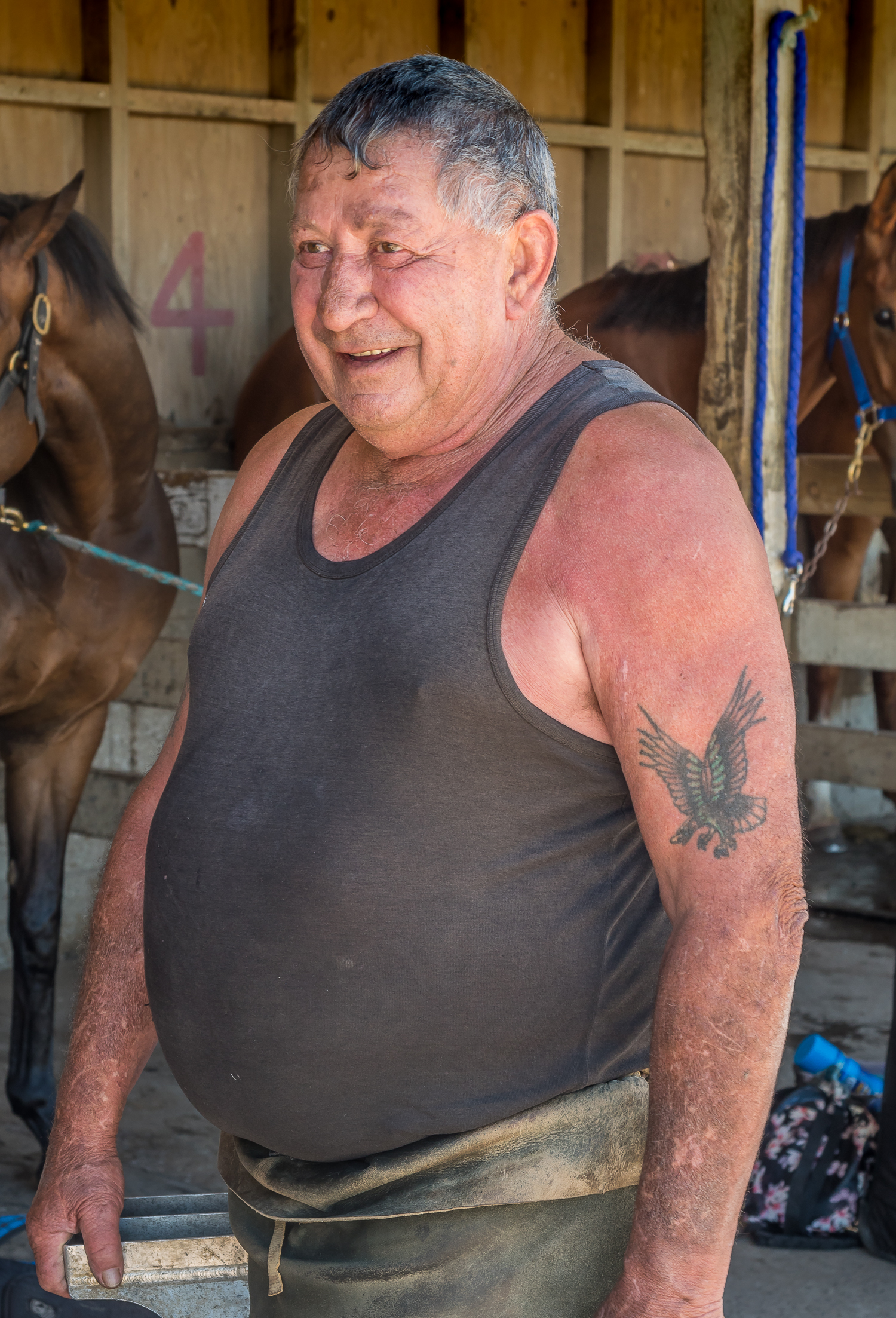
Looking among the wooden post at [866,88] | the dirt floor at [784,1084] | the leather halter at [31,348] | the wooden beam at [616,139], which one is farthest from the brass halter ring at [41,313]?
the wooden post at [866,88]

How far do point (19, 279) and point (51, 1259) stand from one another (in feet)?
6.71

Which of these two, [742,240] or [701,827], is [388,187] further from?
[742,240]

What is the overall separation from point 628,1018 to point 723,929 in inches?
9.3

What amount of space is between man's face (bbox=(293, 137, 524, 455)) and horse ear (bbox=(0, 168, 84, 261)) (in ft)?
5.43

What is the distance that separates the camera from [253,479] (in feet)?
5.72

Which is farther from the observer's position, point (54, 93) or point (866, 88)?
point (866, 88)

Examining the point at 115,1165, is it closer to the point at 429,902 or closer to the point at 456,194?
the point at 429,902

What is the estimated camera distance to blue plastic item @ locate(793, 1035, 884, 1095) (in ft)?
10.4

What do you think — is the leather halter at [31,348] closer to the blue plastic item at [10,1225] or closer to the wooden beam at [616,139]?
the blue plastic item at [10,1225]

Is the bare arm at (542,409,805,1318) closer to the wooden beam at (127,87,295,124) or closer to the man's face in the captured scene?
the man's face

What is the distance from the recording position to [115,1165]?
68.7 inches

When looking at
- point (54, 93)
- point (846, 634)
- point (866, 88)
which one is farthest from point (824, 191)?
point (54, 93)

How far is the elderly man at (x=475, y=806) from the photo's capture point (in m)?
1.26

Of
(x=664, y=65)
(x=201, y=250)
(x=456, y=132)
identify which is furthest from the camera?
(x=664, y=65)
